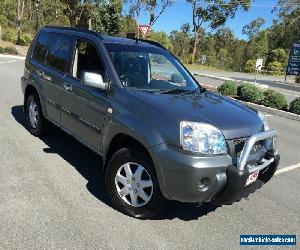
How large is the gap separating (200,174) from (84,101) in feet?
6.51

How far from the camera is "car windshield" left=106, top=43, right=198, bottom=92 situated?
4.73 m

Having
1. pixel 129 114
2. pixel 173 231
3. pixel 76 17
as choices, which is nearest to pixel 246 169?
pixel 173 231

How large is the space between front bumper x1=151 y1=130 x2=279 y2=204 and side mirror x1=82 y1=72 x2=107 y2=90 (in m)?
1.13

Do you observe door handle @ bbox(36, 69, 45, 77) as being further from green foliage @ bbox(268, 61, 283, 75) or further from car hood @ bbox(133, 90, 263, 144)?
green foliage @ bbox(268, 61, 283, 75)

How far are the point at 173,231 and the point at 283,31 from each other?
217ft

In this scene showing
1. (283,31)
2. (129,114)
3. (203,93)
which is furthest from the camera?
(283,31)

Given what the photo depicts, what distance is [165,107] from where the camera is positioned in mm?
3980

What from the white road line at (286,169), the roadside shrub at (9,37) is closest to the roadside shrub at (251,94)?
the white road line at (286,169)

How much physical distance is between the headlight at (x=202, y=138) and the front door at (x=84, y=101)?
46.2 inches

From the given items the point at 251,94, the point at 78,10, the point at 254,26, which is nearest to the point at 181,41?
the point at 254,26

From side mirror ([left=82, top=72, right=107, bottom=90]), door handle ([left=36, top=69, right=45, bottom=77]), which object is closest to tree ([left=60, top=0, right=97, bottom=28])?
door handle ([left=36, top=69, right=45, bottom=77])

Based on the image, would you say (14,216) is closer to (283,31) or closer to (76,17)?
(76,17)

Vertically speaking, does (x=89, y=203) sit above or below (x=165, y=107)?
below

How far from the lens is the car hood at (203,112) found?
3805mm
